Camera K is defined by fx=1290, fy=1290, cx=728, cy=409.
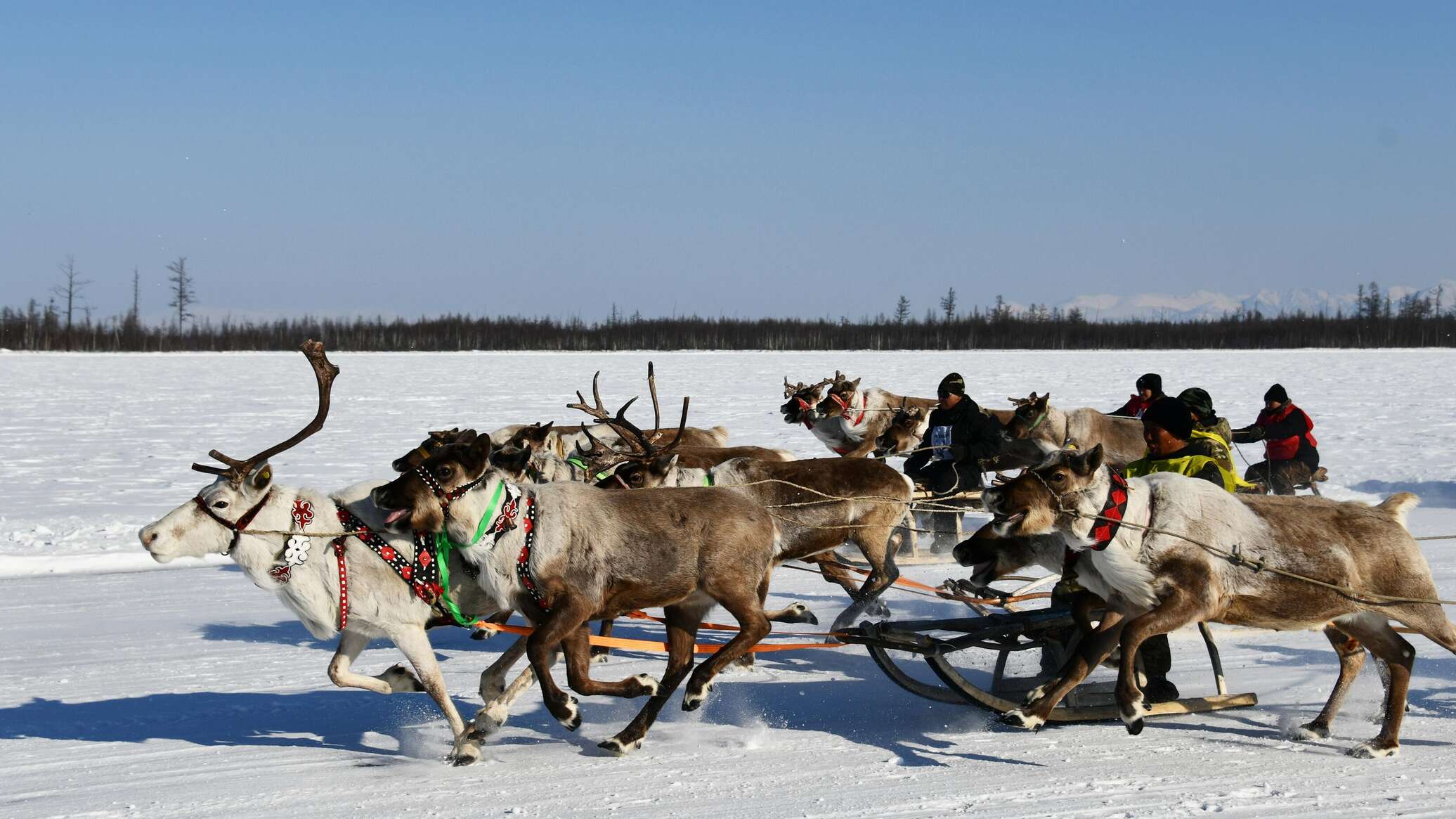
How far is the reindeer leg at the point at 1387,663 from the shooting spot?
5906mm

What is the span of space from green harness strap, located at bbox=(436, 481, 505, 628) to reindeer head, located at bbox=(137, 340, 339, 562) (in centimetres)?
87

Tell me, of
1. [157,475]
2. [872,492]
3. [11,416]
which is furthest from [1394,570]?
[11,416]

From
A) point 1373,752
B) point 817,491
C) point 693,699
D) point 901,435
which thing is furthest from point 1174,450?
point 901,435

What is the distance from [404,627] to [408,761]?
0.63 m

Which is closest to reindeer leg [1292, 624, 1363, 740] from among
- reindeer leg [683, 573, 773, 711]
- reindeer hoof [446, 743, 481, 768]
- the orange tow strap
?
the orange tow strap

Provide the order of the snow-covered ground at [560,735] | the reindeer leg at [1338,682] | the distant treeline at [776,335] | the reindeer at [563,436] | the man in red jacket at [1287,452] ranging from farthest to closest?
the distant treeline at [776,335], the man in red jacket at [1287,452], the reindeer at [563,436], the reindeer leg at [1338,682], the snow-covered ground at [560,735]

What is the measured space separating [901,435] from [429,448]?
313 inches

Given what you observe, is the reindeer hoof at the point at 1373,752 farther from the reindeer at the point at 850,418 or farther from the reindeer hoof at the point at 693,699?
the reindeer at the point at 850,418

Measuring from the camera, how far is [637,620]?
32.6 ft

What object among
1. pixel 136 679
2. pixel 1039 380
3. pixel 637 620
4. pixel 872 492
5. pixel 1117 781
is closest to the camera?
pixel 1117 781

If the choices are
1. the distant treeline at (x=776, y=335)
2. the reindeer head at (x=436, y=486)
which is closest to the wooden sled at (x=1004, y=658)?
the reindeer head at (x=436, y=486)

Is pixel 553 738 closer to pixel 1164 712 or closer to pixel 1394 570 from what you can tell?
pixel 1164 712

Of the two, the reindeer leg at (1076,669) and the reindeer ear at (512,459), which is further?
the reindeer ear at (512,459)

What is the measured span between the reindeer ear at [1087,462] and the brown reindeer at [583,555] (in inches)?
65.4
